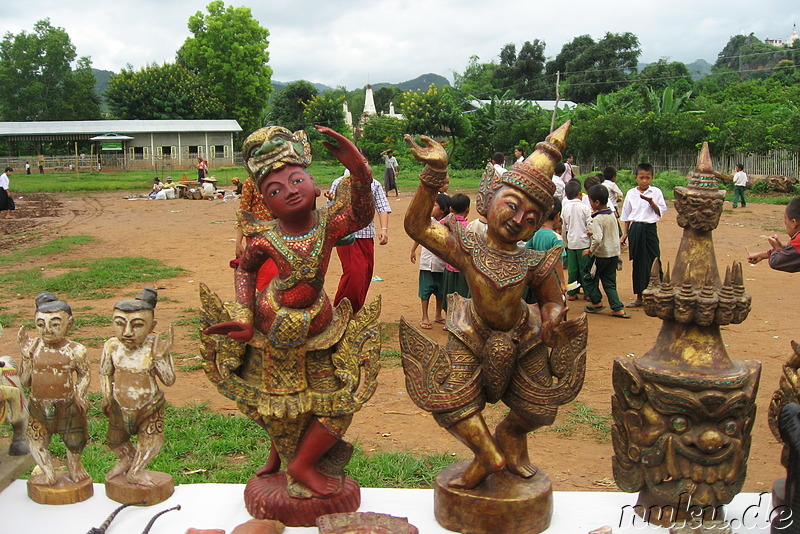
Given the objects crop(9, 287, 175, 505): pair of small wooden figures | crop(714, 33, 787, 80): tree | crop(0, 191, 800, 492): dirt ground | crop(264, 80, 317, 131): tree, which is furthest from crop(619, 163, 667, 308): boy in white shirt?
crop(714, 33, 787, 80): tree

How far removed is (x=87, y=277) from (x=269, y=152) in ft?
23.5

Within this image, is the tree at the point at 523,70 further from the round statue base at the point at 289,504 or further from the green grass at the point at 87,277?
the round statue base at the point at 289,504

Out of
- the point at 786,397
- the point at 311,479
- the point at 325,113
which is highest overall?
the point at 325,113

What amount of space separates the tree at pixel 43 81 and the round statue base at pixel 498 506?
4181cm

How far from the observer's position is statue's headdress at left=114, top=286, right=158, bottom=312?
2.56 metres

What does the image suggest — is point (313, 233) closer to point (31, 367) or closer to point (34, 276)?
point (31, 367)

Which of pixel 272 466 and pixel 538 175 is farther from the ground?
pixel 538 175

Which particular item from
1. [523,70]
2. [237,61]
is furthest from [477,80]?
[237,61]

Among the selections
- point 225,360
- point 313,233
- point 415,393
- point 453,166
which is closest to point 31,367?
point 225,360

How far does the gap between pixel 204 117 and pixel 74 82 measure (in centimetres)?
989

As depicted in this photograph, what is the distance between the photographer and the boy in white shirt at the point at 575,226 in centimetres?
677

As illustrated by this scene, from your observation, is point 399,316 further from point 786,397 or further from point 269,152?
point 786,397

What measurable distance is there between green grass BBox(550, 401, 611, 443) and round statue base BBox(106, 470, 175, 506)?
8.02ft

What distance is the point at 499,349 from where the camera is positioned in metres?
2.38
